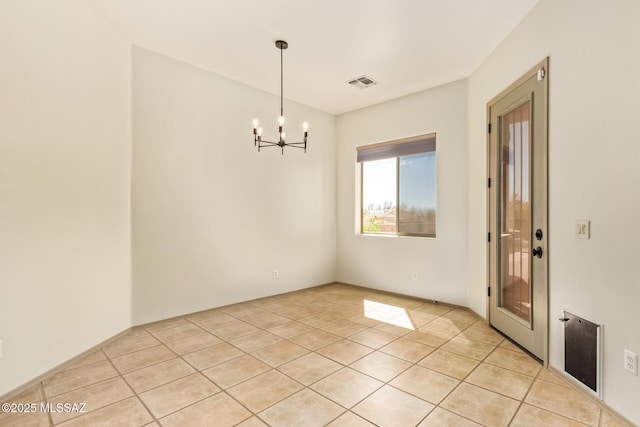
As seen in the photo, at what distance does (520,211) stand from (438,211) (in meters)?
1.52

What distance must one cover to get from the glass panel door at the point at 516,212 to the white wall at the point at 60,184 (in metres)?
4.07

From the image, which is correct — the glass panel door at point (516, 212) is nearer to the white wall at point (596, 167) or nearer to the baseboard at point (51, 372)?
the white wall at point (596, 167)

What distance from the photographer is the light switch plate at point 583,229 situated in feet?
7.20

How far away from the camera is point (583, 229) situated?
2.23 metres

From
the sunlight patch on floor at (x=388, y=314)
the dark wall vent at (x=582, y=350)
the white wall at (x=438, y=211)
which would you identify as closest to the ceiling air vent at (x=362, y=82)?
the white wall at (x=438, y=211)

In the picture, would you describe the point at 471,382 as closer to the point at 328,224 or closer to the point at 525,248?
the point at 525,248

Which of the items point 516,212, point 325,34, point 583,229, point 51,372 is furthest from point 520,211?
point 51,372

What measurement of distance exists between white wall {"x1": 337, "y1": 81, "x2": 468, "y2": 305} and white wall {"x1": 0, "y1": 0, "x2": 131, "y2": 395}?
11.6 feet

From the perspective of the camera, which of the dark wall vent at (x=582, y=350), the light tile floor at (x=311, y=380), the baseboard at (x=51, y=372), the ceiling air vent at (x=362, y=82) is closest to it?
the light tile floor at (x=311, y=380)

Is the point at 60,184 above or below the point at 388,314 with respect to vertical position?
above

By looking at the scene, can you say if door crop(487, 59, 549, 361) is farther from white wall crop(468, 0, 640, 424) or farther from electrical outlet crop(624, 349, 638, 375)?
electrical outlet crop(624, 349, 638, 375)

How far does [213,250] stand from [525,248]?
11.7ft

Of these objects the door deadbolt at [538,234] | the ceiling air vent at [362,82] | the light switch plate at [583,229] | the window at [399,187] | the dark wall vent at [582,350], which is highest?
the ceiling air vent at [362,82]

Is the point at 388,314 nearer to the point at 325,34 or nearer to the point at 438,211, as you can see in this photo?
the point at 438,211
